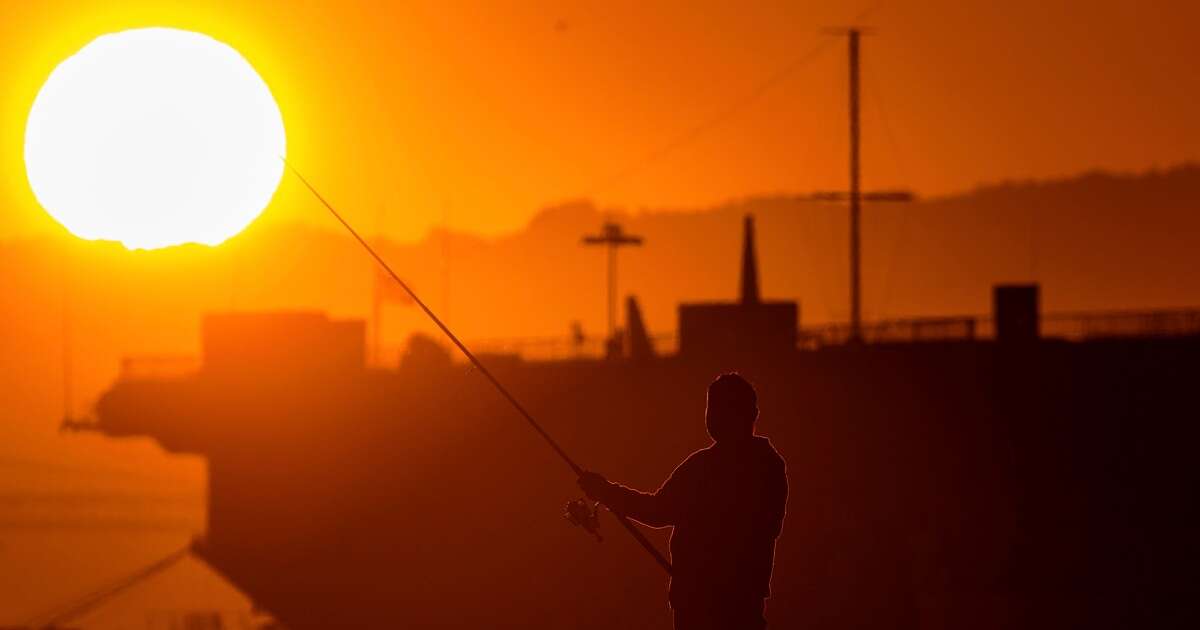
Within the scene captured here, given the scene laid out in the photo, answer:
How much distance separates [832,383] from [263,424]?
24432mm

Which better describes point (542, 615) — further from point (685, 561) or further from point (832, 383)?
point (685, 561)

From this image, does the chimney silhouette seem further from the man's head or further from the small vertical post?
the man's head

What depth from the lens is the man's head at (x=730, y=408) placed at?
940 centimetres

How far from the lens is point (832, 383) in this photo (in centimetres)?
5700

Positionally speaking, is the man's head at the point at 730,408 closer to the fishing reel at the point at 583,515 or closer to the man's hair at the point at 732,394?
the man's hair at the point at 732,394

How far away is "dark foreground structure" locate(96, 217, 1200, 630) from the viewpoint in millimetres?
55562

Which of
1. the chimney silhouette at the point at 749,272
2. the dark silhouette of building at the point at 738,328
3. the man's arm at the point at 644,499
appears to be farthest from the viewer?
the chimney silhouette at the point at 749,272

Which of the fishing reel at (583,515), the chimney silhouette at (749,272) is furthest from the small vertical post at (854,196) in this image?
the fishing reel at (583,515)

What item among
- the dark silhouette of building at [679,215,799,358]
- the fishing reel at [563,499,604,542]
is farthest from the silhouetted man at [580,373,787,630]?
the dark silhouette of building at [679,215,799,358]

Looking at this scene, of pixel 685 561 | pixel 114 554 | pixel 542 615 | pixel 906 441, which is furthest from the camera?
pixel 114 554

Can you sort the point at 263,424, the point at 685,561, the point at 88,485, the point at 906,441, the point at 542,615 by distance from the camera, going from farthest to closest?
1. the point at 88,485
2. the point at 263,424
3. the point at 542,615
4. the point at 906,441
5. the point at 685,561

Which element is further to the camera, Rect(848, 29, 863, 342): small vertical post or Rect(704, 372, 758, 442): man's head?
Rect(848, 29, 863, 342): small vertical post

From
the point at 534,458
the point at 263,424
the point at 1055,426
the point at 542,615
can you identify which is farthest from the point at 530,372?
the point at 1055,426

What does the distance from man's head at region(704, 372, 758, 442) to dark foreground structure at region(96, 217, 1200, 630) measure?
42.1 metres
